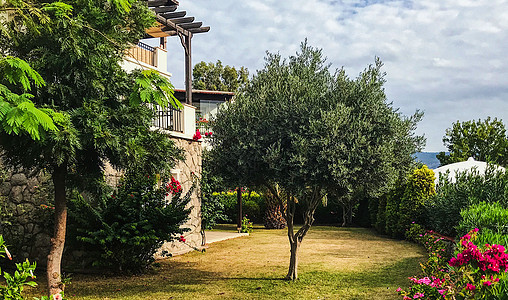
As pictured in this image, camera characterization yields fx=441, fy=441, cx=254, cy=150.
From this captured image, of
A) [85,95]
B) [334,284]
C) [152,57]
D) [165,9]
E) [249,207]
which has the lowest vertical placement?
[334,284]

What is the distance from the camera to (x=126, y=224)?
30.3 ft

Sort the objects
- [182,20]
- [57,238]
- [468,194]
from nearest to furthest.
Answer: [57,238] < [468,194] < [182,20]

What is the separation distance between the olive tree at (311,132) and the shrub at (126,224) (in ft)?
6.20

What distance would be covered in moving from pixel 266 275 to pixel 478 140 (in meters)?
30.1

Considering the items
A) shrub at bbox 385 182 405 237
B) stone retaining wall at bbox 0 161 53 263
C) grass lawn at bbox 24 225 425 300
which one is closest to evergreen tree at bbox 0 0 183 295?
grass lawn at bbox 24 225 425 300

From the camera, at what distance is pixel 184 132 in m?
13.2

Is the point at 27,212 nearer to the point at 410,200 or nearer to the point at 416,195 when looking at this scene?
the point at 410,200

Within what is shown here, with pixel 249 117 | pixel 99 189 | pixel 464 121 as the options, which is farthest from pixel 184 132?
pixel 464 121

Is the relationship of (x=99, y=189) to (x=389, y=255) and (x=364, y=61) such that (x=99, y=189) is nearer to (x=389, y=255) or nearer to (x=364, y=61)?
(x=364, y=61)

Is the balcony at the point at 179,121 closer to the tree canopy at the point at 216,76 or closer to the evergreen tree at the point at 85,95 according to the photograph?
the evergreen tree at the point at 85,95

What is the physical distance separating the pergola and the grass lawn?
5375 mm

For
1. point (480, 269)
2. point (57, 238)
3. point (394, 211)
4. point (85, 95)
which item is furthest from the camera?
point (394, 211)

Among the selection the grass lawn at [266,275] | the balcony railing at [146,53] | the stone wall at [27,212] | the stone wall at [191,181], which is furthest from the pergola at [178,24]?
the grass lawn at [266,275]

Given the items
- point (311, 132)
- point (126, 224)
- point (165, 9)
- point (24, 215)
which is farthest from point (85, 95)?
point (165, 9)
